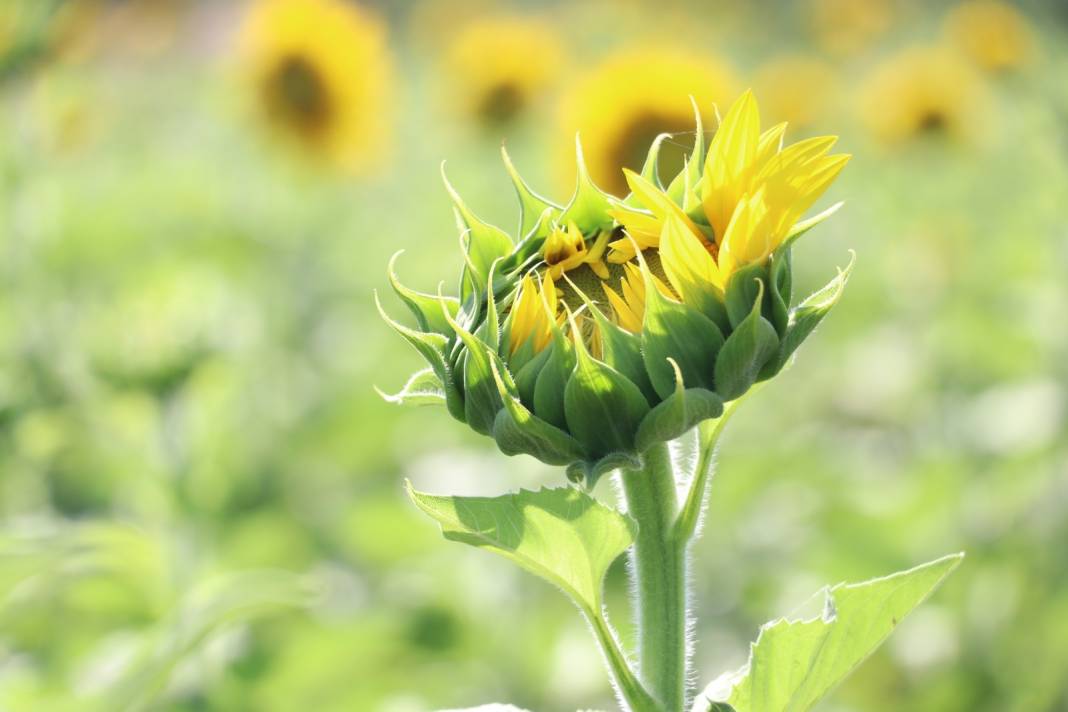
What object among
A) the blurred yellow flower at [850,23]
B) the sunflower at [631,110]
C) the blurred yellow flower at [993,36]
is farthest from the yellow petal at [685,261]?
the blurred yellow flower at [850,23]

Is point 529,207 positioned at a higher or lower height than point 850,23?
lower

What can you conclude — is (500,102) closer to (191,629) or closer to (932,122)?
(932,122)

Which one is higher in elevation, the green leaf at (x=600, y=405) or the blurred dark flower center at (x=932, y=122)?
the blurred dark flower center at (x=932, y=122)

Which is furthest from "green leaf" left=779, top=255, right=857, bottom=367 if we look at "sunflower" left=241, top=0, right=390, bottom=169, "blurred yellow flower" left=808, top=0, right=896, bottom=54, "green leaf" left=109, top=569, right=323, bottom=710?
"blurred yellow flower" left=808, top=0, right=896, bottom=54

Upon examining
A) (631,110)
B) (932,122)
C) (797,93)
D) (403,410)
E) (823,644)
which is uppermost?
(797,93)

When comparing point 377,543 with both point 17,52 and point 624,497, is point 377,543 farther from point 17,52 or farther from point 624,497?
point 624,497

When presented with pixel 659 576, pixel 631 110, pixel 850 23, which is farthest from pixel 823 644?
pixel 850 23

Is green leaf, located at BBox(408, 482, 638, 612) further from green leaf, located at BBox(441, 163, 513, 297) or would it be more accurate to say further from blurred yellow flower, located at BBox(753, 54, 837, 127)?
blurred yellow flower, located at BBox(753, 54, 837, 127)

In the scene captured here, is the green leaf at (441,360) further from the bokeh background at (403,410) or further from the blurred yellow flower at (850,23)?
the blurred yellow flower at (850,23)
